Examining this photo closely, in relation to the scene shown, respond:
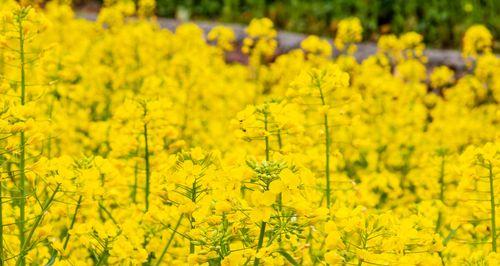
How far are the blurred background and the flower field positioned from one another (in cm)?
124

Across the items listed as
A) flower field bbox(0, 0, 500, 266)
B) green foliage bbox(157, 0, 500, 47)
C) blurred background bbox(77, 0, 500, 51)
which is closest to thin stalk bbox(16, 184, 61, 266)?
flower field bbox(0, 0, 500, 266)

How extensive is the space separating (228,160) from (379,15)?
6.10 m

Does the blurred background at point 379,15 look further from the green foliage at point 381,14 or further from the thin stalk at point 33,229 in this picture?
the thin stalk at point 33,229

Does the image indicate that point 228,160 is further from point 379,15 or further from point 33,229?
point 379,15

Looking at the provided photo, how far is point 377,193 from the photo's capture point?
185 inches

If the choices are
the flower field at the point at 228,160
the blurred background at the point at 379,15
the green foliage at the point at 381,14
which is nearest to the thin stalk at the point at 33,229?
the flower field at the point at 228,160

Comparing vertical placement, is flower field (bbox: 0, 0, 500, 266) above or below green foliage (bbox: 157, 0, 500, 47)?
below

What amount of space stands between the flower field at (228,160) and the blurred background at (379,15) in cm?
124

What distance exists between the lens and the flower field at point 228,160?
86.7 inches

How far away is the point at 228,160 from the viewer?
2859 millimetres

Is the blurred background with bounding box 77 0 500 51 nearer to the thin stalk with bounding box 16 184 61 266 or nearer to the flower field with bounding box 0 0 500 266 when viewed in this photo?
the flower field with bounding box 0 0 500 266

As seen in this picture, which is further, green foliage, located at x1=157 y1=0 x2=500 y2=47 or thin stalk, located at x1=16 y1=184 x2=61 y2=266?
green foliage, located at x1=157 y1=0 x2=500 y2=47

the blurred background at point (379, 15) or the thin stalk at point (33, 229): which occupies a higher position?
the blurred background at point (379, 15)

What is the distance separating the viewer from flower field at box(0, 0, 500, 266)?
2.20 m
